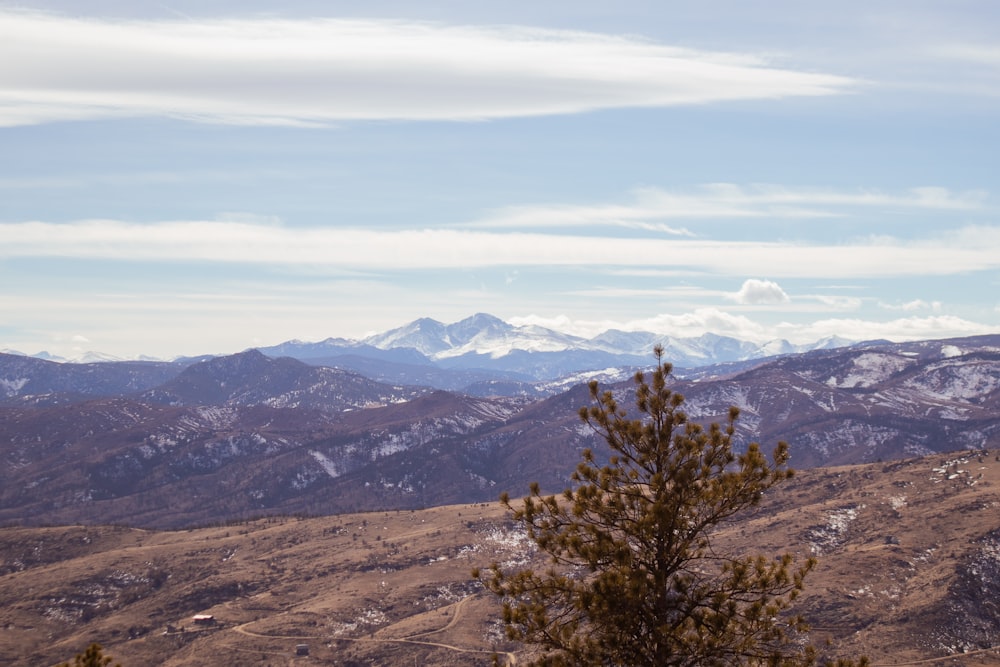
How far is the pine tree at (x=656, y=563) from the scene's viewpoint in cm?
3297

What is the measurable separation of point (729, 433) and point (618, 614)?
810cm

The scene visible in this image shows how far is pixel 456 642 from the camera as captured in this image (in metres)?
164

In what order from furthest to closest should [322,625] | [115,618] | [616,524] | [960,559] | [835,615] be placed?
[115,618]
[322,625]
[960,559]
[835,615]
[616,524]

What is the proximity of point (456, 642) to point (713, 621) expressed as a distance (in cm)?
14084

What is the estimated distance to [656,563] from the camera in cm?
3428

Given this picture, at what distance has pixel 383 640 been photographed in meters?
171

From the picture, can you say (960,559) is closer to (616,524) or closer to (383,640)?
(383,640)

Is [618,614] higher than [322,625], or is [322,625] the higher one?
[618,614]

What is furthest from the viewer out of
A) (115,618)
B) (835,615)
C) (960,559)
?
(115,618)

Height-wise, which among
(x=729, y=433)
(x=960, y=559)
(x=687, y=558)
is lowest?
(x=960, y=559)

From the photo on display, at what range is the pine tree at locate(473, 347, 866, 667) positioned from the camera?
108 feet

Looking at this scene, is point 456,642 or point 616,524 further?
point 456,642

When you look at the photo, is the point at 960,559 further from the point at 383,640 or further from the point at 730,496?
the point at 730,496

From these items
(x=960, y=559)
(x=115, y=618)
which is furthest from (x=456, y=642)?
(x=960, y=559)
